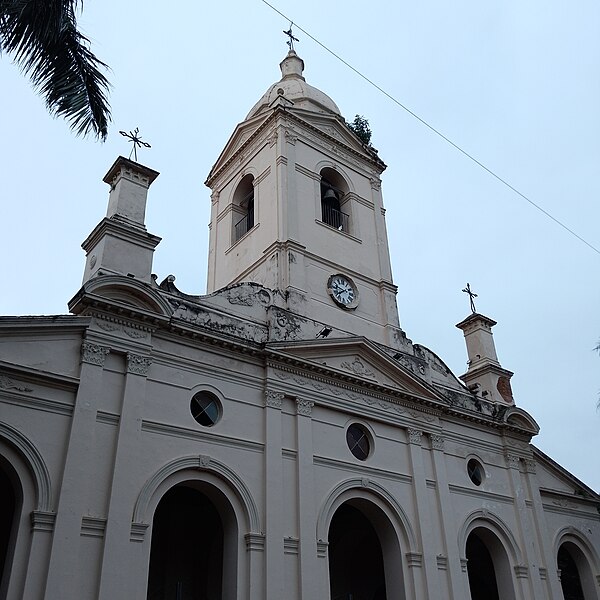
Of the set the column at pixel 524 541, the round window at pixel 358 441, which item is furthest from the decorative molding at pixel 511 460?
the round window at pixel 358 441

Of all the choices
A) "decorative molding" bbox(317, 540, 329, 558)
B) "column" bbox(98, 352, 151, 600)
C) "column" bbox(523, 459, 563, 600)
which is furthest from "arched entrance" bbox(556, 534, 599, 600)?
"column" bbox(98, 352, 151, 600)

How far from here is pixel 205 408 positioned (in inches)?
571

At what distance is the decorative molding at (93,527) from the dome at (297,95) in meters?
14.8

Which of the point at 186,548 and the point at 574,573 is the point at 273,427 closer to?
the point at 186,548

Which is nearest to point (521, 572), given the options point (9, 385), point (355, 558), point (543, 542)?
point (543, 542)

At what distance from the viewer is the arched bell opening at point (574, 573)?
65.6ft

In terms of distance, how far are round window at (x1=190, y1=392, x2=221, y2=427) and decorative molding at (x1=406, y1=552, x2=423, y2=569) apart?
572 centimetres

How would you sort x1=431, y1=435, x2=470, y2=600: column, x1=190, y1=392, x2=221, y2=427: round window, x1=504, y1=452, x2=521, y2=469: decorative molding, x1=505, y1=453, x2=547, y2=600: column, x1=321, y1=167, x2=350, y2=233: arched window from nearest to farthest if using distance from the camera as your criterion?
x1=190, y1=392, x2=221, y2=427: round window → x1=431, y1=435, x2=470, y2=600: column → x1=505, y1=453, x2=547, y2=600: column → x1=504, y1=452, x2=521, y2=469: decorative molding → x1=321, y1=167, x2=350, y2=233: arched window

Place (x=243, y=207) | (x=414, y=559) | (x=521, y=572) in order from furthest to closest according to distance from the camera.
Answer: (x=243, y=207), (x=521, y=572), (x=414, y=559)

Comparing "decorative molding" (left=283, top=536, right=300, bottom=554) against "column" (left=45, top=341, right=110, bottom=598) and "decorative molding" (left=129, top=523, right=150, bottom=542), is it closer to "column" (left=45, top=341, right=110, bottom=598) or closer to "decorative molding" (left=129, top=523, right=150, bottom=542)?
"decorative molding" (left=129, top=523, right=150, bottom=542)

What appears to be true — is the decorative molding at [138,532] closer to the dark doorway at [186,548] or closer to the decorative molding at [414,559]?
the dark doorway at [186,548]

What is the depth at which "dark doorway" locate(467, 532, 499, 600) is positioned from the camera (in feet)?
63.8

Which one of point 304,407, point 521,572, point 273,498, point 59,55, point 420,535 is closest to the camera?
point 59,55

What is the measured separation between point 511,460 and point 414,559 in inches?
214
